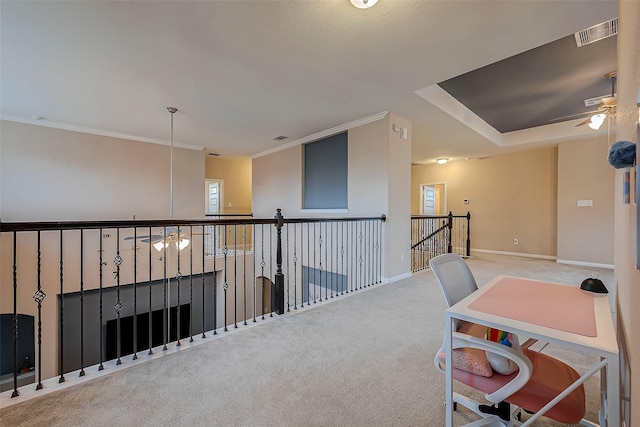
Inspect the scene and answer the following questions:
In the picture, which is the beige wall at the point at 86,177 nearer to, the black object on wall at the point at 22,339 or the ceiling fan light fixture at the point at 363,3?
the black object on wall at the point at 22,339

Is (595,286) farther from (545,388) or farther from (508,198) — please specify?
(508,198)

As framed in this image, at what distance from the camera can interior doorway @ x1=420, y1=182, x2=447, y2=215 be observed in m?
8.23

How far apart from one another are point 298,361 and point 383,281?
2498 mm

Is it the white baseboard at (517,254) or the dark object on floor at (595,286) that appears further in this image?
the white baseboard at (517,254)

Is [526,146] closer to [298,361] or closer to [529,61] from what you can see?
[529,61]

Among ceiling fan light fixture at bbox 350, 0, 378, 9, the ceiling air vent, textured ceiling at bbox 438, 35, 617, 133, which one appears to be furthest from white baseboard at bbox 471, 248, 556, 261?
ceiling fan light fixture at bbox 350, 0, 378, 9

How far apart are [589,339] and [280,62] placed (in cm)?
310

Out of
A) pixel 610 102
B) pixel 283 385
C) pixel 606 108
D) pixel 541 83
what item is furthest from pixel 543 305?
pixel 541 83

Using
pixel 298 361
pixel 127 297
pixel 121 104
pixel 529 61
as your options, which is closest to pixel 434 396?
pixel 298 361

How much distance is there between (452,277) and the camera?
5.25 feet

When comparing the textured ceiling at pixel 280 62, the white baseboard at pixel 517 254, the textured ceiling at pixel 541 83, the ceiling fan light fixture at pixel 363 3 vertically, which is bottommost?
the white baseboard at pixel 517 254

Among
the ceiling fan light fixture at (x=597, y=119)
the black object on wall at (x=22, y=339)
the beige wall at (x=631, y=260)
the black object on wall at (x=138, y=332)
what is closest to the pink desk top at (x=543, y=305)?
the beige wall at (x=631, y=260)

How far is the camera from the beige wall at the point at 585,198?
16.5ft

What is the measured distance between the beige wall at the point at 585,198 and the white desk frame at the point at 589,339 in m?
5.42
